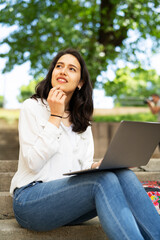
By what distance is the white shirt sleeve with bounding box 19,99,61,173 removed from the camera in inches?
74.0

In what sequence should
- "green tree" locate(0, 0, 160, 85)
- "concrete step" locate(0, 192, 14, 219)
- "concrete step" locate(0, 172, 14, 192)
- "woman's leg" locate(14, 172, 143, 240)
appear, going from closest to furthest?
"woman's leg" locate(14, 172, 143, 240) → "concrete step" locate(0, 192, 14, 219) → "concrete step" locate(0, 172, 14, 192) → "green tree" locate(0, 0, 160, 85)

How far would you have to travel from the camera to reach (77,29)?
6.53 meters

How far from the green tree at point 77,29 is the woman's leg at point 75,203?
4.68m

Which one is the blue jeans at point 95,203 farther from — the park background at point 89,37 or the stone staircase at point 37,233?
the park background at point 89,37

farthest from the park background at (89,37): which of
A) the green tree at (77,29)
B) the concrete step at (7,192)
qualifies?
→ the concrete step at (7,192)

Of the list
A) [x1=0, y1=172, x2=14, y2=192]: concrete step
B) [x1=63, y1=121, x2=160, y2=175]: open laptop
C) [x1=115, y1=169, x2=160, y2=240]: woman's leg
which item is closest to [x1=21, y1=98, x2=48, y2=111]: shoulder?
[x1=63, y1=121, x2=160, y2=175]: open laptop

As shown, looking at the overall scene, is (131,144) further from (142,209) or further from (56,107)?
(56,107)

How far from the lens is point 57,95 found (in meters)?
2.08

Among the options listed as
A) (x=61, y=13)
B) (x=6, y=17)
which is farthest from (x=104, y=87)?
(x=6, y=17)

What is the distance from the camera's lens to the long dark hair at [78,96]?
2.35m

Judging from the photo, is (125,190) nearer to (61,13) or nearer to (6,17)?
(6,17)

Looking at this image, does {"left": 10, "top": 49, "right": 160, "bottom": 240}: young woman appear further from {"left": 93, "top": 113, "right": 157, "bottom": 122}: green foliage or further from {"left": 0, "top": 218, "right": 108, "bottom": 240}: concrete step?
{"left": 93, "top": 113, "right": 157, "bottom": 122}: green foliage

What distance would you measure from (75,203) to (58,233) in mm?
432

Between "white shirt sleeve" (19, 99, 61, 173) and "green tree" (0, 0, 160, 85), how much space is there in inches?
170
